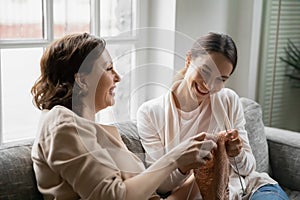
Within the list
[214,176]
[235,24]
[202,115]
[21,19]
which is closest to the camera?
[214,176]

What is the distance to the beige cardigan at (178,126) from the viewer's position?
163 cm

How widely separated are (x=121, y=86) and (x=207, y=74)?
27 cm

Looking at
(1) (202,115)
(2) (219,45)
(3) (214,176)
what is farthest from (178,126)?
(2) (219,45)

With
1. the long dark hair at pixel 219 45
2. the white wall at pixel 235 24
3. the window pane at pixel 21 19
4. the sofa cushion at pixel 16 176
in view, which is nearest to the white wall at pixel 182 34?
the white wall at pixel 235 24

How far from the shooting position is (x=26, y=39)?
199 cm

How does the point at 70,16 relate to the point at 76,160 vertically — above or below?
above

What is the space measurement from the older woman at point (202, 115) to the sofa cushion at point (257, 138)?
32 centimetres

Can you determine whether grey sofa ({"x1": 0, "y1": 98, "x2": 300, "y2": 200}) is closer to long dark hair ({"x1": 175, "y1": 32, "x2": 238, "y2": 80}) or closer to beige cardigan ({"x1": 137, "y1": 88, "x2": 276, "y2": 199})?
beige cardigan ({"x1": 137, "y1": 88, "x2": 276, "y2": 199})

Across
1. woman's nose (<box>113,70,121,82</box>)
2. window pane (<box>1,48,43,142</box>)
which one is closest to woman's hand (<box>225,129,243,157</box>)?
woman's nose (<box>113,70,121,82</box>)

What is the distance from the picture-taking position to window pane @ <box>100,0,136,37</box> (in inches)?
86.4

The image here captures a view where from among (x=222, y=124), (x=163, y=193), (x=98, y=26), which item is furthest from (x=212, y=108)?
(x=98, y=26)

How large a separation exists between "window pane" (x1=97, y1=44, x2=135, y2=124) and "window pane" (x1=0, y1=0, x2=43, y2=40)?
2.14ft

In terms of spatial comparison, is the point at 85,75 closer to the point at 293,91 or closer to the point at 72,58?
the point at 72,58

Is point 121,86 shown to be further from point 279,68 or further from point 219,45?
point 279,68
